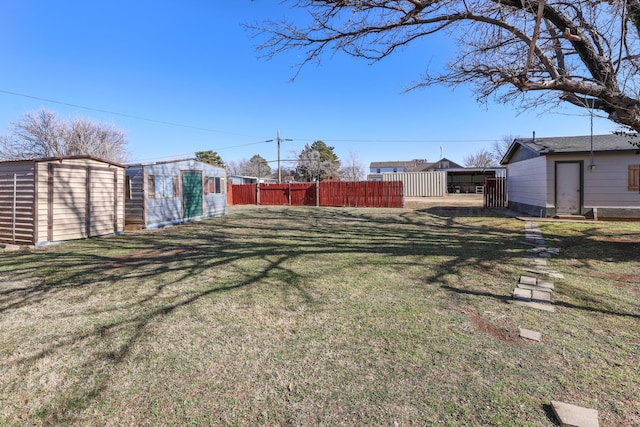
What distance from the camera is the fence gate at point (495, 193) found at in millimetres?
17328

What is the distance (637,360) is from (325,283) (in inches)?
117

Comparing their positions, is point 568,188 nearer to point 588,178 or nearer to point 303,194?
point 588,178

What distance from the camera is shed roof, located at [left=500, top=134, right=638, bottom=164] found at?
10.7 m

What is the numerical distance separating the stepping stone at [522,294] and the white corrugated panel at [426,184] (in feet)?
84.2

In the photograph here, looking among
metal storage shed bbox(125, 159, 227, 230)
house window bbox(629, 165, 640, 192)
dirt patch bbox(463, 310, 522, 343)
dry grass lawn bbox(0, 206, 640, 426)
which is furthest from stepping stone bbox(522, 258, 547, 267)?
metal storage shed bbox(125, 159, 227, 230)

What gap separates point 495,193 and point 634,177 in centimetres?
688

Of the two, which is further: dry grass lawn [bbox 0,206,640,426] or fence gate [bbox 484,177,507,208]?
fence gate [bbox 484,177,507,208]

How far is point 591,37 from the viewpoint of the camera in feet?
16.6

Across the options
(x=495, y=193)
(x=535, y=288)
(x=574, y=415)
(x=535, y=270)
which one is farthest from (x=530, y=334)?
(x=495, y=193)

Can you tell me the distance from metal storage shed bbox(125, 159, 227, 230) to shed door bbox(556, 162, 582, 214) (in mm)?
13785

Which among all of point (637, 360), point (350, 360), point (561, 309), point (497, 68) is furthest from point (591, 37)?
point (350, 360)

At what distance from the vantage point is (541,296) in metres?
3.67

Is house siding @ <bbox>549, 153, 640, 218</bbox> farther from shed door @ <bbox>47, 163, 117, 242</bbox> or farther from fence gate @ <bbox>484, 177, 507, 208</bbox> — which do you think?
shed door @ <bbox>47, 163, 117, 242</bbox>

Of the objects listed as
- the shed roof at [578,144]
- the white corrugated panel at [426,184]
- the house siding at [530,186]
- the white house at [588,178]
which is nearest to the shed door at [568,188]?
the white house at [588,178]
